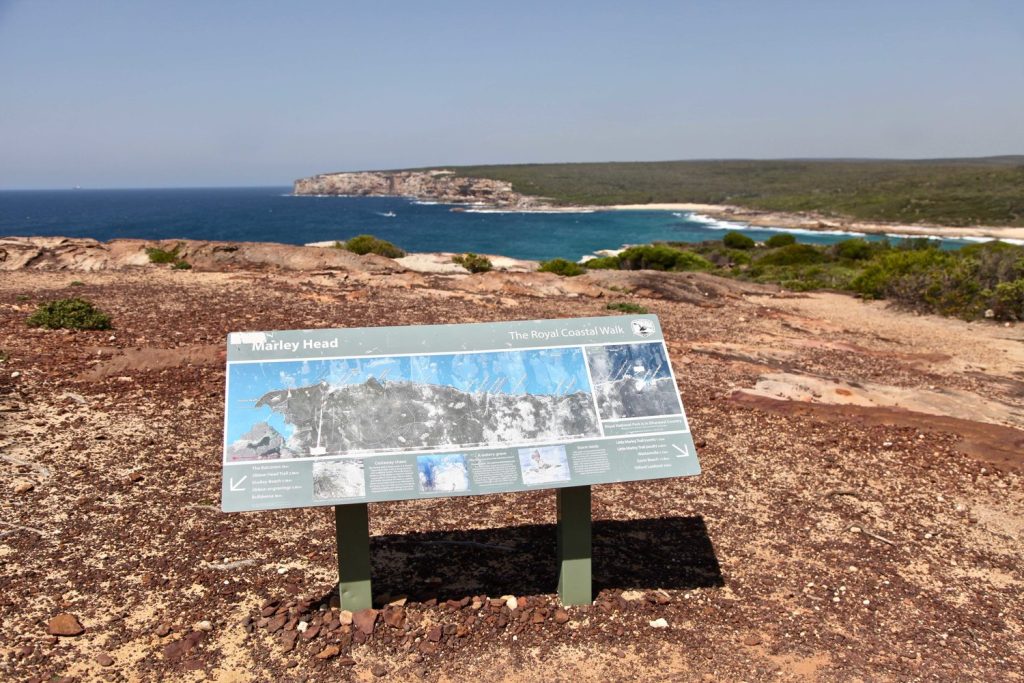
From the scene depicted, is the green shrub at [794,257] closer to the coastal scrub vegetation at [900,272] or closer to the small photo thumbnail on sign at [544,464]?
the coastal scrub vegetation at [900,272]

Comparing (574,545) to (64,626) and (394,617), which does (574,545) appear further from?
(64,626)

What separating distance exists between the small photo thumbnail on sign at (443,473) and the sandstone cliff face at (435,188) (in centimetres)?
12170

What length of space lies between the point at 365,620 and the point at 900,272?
73.6ft

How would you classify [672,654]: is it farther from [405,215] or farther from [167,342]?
[405,215]

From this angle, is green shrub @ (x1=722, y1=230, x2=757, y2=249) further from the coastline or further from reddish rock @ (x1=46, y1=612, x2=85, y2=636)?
reddish rock @ (x1=46, y1=612, x2=85, y2=636)

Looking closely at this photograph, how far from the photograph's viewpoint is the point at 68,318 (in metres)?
10.5

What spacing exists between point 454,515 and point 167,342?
627 cm

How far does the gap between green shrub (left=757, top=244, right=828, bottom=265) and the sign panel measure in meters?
33.0

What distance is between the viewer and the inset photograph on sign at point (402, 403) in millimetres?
4102

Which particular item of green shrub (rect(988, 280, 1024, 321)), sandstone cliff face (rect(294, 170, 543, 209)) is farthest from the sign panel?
sandstone cliff face (rect(294, 170, 543, 209))

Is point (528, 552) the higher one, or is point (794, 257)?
point (528, 552)

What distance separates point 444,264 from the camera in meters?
23.0

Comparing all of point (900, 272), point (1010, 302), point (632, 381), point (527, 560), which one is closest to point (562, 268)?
point (900, 272)

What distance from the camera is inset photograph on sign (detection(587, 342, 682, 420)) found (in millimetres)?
4465
